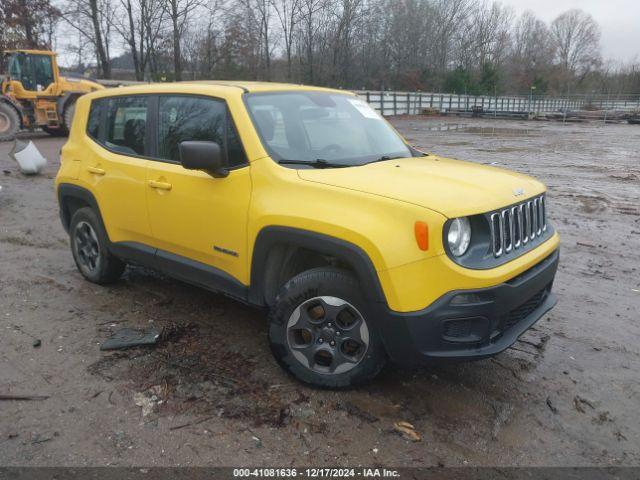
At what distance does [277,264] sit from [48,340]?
192 centimetres

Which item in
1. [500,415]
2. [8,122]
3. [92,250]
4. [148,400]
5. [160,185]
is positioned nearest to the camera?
[500,415]

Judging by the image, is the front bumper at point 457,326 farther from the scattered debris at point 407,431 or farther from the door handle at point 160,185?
the door handle at point 160,185

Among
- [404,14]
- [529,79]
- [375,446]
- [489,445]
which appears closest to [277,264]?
[375,446]

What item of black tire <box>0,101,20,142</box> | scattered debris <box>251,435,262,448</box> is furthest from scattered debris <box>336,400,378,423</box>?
black tire <box>0,101,20,142</box>

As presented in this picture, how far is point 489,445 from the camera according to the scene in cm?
283

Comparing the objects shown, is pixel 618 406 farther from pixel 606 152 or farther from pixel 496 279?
pixel 606 152

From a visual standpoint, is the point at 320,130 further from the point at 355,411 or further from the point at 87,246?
the point at 87,246

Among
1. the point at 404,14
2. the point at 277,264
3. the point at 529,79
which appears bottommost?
the point at 277,264

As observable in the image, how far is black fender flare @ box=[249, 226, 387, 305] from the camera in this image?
287 centimetres

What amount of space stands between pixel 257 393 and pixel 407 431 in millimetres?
940

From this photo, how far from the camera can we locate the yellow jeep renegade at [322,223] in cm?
282

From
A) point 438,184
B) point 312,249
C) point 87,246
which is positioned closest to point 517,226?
point 438,184

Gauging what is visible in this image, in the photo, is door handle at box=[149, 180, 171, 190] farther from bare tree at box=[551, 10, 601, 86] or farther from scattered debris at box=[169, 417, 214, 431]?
bare tree at box=[551, 10, 601, 86]

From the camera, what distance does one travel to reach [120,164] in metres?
4.37
